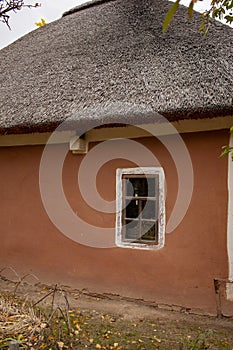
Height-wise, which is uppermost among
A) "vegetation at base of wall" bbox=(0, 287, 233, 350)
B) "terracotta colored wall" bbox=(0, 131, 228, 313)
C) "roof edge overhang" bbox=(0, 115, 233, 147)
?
"roof edge overhang" bbox=(0, 115, 233, 147)

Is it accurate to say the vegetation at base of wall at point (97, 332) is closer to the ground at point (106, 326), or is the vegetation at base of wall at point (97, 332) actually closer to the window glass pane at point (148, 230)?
the ground at point (106, 326)

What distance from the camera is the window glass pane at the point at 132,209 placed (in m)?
4.32

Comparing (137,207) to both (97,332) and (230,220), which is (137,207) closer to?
(230,220)

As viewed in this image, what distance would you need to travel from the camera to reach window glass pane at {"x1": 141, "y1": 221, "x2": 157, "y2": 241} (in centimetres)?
419

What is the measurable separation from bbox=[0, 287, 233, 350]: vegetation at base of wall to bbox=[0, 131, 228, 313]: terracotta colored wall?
1.61 ft

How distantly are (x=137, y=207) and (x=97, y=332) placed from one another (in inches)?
61.0

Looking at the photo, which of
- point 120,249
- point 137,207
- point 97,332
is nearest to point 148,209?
point 137,207

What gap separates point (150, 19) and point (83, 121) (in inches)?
86.7

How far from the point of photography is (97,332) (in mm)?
3170

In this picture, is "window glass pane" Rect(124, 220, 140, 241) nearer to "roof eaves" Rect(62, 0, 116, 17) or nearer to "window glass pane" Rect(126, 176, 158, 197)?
"window glass pane" Rect(126, 176, 158, 197)

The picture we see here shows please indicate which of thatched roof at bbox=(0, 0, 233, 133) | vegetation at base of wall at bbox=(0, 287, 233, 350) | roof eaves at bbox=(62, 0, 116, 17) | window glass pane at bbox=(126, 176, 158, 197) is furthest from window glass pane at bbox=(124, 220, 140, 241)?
roof eaves at bbox=(62, 0, 116, 17)

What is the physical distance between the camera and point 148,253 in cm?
408

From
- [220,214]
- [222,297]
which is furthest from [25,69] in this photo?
[222,297]

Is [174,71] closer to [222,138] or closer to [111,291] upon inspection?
[222,138]
